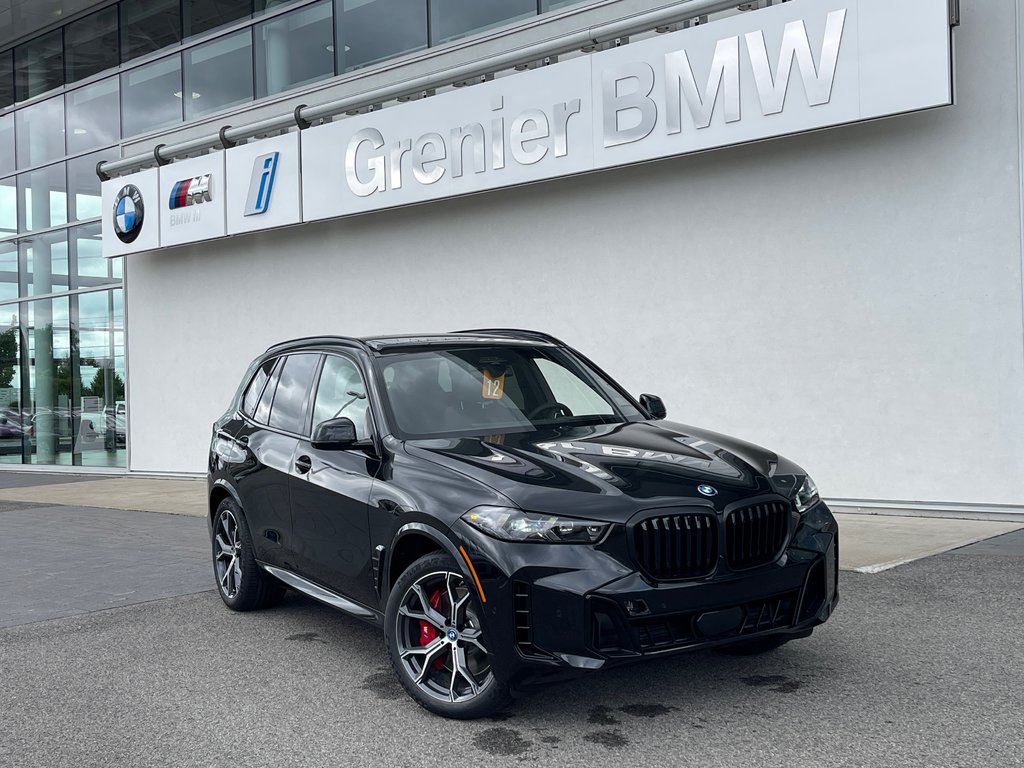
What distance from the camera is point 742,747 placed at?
13.1 ft

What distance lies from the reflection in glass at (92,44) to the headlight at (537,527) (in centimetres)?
1908

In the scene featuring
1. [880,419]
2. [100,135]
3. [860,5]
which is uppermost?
[100,135]

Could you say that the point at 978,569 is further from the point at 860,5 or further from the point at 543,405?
the point at 860,5

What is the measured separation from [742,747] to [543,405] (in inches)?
86.2

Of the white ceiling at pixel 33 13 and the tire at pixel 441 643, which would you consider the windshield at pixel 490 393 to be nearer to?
the tire at pixel 441 643

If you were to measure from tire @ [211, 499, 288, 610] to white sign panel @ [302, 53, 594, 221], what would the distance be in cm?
667

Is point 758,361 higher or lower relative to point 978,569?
higher

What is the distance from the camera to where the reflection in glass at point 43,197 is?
832 inches

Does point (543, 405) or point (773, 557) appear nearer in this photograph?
point (773, 557)

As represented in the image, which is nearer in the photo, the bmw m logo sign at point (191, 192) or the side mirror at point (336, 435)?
the side mirror at point (336, 435)

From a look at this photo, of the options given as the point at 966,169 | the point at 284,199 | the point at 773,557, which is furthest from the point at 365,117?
the point at 773,557

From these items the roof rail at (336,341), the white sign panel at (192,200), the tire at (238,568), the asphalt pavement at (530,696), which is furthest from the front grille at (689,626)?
the white sign panel at (192,200)

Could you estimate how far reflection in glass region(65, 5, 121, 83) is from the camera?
809 inches

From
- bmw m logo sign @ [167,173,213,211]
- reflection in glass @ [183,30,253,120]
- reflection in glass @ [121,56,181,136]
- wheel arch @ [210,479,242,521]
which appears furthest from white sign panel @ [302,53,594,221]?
wheel arch @ [210,479,242,521]
